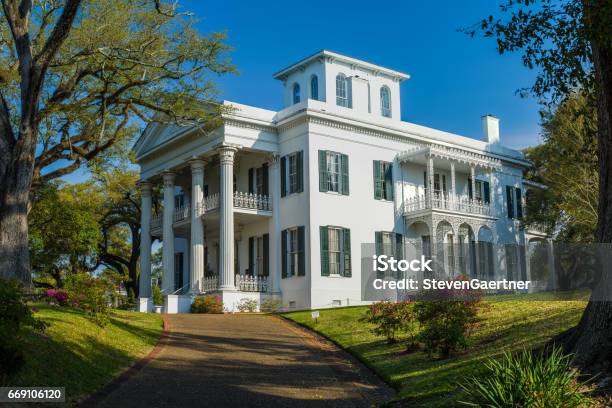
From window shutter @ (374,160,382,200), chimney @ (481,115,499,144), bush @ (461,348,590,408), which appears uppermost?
chimney @ (481,115,499,144)

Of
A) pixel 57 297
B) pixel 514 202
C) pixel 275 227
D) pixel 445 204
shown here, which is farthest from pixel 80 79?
pixel 514 202

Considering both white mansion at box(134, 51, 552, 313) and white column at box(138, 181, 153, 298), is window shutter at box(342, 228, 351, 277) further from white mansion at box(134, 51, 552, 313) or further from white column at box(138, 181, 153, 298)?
white column at box(138, 181, 153, 298)

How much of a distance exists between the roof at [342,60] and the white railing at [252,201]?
7888 mm

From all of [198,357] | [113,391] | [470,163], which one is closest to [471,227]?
[470,163]

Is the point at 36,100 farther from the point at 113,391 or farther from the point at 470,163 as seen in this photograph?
the point at 470,163

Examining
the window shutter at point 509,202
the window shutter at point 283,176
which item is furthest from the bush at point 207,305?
the window shutter at point 509,202

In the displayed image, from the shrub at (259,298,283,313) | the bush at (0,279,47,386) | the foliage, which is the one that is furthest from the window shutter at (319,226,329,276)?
the bush at (0,279,47,386)

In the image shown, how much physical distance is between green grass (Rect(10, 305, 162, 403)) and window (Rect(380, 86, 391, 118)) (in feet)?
65.3

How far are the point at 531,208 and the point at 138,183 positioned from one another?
69.5 feet

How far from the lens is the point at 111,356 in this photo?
14359 mm

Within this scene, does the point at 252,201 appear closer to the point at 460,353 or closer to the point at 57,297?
the point at 57,297

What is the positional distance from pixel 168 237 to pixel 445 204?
1321 centimetres

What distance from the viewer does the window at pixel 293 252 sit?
29.0m

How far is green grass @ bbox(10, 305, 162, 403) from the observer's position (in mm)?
11023
